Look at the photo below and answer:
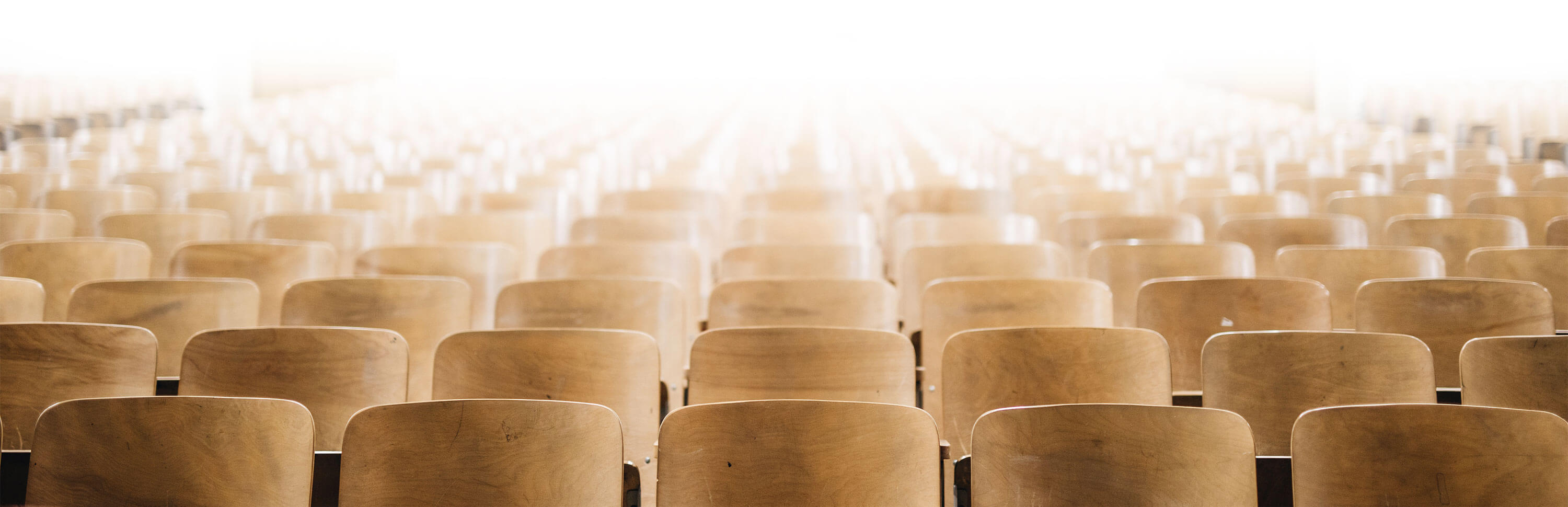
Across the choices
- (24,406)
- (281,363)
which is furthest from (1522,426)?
(24,406)

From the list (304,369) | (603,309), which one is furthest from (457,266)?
(304,369)

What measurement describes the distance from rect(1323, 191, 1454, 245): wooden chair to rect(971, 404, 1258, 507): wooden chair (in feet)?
4.60

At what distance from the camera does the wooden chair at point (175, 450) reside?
0.89 metres

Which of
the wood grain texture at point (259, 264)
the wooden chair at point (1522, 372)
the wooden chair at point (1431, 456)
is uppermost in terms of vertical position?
the wood grain texture at point (259, 264)

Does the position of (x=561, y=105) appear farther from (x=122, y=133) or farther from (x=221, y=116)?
(x=122, y=133)

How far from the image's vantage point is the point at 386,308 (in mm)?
1322

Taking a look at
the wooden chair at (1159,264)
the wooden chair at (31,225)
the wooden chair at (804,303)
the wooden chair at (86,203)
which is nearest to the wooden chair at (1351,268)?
the wooden chair at (1159,264)

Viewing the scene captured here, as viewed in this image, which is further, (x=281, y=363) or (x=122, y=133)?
(x=122, y=133)

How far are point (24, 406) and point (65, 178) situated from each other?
4.97 ft

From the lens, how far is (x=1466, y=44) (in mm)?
6270

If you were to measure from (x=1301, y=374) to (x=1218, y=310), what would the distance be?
0.25m

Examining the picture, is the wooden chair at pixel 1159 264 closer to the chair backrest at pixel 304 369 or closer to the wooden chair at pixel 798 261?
the wooden chair at pixel 798 261

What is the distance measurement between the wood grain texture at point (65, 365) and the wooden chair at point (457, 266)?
0.48 m

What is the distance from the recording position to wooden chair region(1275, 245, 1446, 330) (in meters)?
1.49
